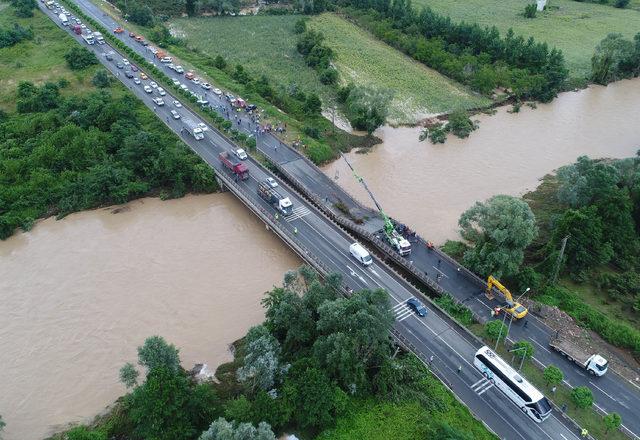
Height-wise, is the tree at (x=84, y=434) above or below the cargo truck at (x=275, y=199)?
below

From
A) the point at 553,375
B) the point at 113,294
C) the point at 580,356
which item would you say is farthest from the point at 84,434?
the point at 580,356

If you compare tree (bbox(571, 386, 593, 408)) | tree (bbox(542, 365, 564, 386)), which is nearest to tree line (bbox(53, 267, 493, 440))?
tree (bbox(542, 365, 564, 386))

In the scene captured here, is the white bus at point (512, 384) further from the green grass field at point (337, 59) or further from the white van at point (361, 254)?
the green grass field at point (337, 59)

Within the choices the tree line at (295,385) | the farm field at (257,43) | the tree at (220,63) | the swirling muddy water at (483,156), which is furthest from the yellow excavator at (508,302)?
the tree at (220,63)

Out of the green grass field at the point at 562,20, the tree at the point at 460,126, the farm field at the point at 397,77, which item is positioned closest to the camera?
the tree at the point at 460,126

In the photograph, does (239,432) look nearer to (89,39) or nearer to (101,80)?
(101,80)

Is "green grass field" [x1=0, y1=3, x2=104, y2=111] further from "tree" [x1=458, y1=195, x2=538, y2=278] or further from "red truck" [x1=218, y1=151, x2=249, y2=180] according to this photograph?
"tree" [x1=458, y1=195, x2=538, y2=278]
